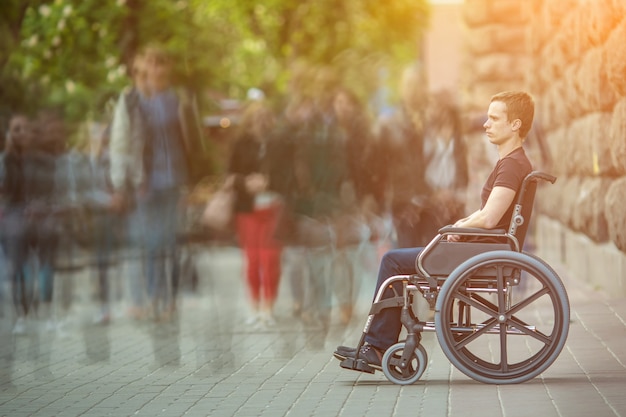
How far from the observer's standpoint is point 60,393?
8781 millimetres

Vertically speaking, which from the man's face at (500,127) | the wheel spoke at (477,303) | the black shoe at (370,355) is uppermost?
the man's face at (500,127)

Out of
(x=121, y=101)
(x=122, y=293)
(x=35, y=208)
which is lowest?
(x=122, y=293)

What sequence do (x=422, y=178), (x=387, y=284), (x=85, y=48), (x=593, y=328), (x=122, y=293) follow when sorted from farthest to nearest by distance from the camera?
(x=85, y=48)
(x=122, y=293)
(x=422, y=178)
(x=593, y=328)
(x=387, y=284)

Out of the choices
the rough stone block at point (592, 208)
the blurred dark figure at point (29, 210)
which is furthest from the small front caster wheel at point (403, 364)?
the blurred dark figure at point (29, 210)

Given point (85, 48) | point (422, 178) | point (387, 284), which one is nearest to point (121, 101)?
point (422, 178)

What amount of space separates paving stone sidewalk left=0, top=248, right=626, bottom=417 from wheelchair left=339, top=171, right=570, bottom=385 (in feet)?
0.38

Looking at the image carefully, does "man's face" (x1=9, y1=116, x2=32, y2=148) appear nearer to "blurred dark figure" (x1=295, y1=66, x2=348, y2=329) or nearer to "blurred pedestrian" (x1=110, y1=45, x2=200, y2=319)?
"blurred pedestrian" (x1=110, y1=45, x2=200, y2=319)

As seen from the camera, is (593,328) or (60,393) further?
(593,328)

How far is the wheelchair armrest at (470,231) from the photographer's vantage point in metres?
8.33

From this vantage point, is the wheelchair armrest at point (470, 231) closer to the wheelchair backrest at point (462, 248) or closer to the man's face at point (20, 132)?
the wheelchair backrest at point (462, 248)

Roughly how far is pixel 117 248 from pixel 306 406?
15597 mm

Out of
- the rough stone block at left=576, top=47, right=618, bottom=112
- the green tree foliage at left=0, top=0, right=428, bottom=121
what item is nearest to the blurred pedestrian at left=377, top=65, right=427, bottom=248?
the rough stone block at left=576, top=47, right=618, bottom=112

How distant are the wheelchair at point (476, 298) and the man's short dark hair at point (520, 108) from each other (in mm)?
339

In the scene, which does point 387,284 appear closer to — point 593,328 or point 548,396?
point 548,396
